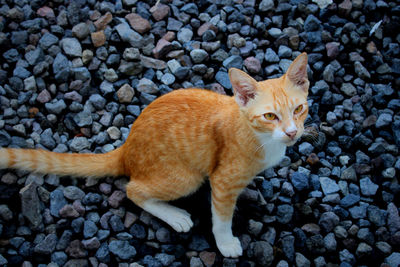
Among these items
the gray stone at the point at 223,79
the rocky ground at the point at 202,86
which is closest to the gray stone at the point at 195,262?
the rocky ground at the point at 202,86

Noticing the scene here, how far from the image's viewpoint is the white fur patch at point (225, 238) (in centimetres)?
309

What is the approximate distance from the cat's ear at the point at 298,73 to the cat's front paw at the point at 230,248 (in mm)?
1375

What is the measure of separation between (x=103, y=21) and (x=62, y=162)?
1.89 m

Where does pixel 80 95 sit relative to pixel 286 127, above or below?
below

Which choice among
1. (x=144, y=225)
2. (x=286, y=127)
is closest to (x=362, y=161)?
(x=286, y=127)

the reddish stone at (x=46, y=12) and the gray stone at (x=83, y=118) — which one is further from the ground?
the reddish stone at (x=46, y=12)

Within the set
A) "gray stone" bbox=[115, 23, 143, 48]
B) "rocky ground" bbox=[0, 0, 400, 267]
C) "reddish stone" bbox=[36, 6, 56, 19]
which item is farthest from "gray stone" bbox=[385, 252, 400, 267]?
"reddish stone" bbox=[36, 6, 56, 19]

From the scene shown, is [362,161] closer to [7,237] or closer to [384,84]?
[384,84]

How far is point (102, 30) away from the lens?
425cm

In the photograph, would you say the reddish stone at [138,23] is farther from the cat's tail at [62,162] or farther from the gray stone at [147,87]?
the cat's tail at [62,162]

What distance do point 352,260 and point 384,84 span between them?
2.00 meters

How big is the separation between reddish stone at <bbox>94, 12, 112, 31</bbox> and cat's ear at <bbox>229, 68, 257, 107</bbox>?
2270mm

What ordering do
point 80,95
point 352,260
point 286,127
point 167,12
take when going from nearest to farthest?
point 286,127, point 352,260, point 80,95, point 167,12

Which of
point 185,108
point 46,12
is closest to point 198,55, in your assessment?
point 185,108
